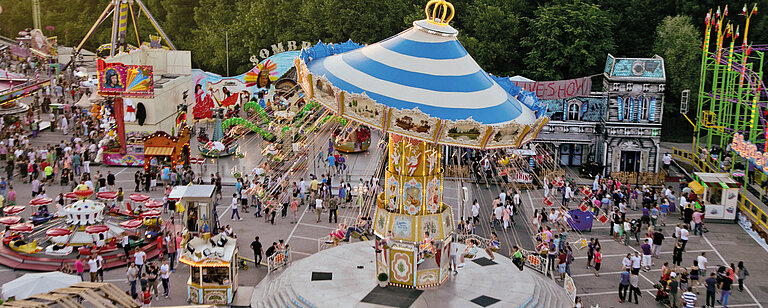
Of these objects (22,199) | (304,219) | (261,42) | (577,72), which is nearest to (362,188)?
(304,219)

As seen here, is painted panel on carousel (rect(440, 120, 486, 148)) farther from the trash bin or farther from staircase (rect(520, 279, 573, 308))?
the trash bin

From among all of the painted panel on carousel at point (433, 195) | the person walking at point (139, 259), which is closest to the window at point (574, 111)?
the painted panel on carousel at point (433, 195)

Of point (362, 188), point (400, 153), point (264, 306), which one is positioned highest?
point (400, 153)

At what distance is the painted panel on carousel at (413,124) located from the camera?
22.7m

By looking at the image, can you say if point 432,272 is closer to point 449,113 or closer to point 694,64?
point 449,113

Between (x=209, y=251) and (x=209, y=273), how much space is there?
669 mm

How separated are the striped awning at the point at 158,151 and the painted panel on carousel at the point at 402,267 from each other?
1888 centimetres

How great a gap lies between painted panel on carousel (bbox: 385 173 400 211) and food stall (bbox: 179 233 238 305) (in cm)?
518

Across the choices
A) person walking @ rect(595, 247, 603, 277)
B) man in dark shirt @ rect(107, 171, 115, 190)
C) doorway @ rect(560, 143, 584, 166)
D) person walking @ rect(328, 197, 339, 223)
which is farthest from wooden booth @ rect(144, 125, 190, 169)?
person walking @ rect(595, 247, 603, 277)

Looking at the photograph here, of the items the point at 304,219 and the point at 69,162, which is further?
the point at 69,162

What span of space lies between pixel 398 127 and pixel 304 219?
13.3 meters

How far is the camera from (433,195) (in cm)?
2591

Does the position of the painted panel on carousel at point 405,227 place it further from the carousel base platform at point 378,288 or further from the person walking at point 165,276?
the person walking at point 165,276

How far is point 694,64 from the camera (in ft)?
176
